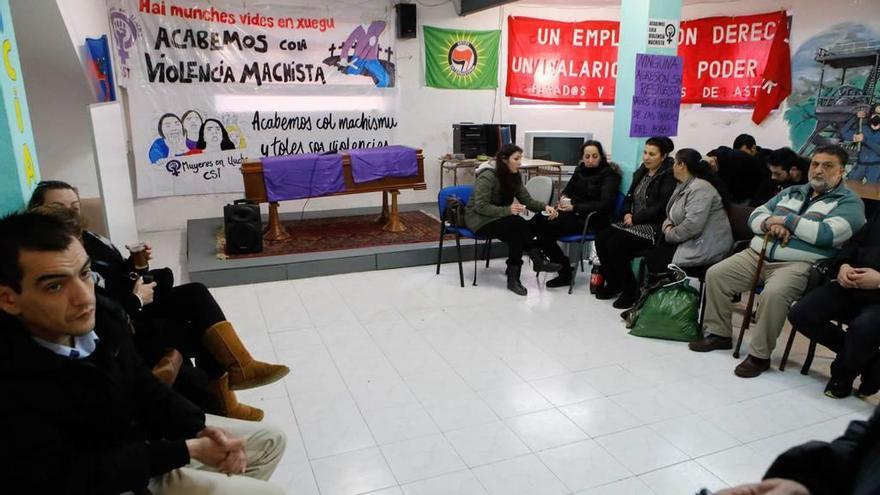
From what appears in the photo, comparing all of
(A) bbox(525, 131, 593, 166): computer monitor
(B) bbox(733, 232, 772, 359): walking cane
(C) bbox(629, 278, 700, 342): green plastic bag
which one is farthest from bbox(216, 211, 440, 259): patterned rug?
(B) bbox(733, 232, 772, 359): walking cane

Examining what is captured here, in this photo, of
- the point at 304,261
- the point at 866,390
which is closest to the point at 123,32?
the point at 304,261

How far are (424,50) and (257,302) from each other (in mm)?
3990

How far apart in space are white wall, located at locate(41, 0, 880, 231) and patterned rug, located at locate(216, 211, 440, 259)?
749 millimetres

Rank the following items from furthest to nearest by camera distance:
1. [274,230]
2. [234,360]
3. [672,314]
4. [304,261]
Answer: [274,230] < [304,261] < [672,314] < [234,360]

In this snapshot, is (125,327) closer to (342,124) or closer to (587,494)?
(587,494)

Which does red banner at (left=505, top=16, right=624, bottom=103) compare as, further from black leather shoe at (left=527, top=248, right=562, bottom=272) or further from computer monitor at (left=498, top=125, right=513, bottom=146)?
black leather shoe at (left=527, top=248, right=562, bottom=272)

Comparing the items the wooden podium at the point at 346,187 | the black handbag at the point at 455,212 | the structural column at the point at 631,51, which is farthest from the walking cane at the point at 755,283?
the wooden podium at the point at 346,187

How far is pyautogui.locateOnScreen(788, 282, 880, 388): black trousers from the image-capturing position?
2.58 metres

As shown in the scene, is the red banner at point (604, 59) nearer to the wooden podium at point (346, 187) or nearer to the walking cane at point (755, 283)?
the wooden podium at point (346, 187)

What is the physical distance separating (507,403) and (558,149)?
14.5 feet

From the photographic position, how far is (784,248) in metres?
3.03

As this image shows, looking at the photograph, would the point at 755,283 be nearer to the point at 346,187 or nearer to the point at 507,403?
the point at 507,403

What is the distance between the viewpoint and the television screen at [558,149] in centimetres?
650

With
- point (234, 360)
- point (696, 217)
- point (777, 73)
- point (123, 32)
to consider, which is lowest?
point (234, 360)
